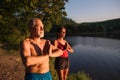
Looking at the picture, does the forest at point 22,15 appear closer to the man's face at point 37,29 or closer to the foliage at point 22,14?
the foliage at point 22,14

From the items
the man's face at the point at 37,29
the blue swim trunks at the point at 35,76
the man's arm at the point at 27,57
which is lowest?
the blue swim trunks at the point at 35,76

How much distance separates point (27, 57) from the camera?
3410 mm

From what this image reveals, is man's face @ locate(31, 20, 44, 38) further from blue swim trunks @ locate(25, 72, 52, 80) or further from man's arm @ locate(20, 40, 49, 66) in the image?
blue swim trunks @ locate(25, 72, 52, 80)

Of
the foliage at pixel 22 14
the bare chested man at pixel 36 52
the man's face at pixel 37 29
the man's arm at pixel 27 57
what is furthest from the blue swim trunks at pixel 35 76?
the foliage at pixel 22 14

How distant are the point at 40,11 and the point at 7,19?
8.73 ft

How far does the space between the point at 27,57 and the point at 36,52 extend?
32 centimetres

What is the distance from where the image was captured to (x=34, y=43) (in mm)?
3705

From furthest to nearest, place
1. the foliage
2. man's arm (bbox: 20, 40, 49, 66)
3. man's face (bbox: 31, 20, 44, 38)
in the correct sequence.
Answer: the foliage, man's face (bbox: 31, 20, 44, 38), man's arm (bbox: 20, 40, 49, 66)

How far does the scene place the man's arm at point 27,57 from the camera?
3406mm

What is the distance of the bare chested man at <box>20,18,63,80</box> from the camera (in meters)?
3.48

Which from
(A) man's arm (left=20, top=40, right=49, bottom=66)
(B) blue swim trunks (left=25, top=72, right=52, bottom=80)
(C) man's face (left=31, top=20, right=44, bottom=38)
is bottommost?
(B) blue swim trunks (left=25, top=72, right=52, bottom=80)

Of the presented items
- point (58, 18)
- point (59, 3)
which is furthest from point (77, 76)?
point (59, 3)

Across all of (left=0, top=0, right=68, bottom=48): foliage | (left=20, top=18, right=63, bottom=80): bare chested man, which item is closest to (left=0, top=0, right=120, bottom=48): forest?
(left=0, top=0, right=68, bottom=48): foliage

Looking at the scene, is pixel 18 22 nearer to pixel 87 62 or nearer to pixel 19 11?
pixel 19 11
